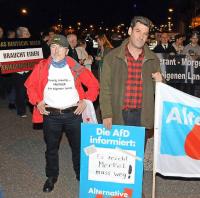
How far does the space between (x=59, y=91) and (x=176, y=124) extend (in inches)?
54.7

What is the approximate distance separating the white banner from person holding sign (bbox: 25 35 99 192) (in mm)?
980

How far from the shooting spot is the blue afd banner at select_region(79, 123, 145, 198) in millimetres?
4012

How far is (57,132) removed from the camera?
4777 millimetres

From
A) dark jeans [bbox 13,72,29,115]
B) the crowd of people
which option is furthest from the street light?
the crowd of people

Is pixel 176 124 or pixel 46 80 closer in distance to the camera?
pixel 176 124

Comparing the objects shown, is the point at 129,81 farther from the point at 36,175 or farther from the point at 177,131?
the point at 36,175

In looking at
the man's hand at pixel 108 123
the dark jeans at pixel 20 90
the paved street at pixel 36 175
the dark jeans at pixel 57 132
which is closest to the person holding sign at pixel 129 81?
the man's hand at pixel 108 123

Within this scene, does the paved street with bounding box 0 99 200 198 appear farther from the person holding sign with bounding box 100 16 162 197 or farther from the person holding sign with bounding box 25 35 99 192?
the person holding sign with bounding box 100 16 162 197

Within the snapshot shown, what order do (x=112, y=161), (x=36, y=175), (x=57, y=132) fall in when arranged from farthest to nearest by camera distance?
1. (x=36, y=175)
2. (x=57, y=132)
3. (x=112, y=161)

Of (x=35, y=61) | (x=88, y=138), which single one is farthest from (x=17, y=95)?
(x=88, y=138)

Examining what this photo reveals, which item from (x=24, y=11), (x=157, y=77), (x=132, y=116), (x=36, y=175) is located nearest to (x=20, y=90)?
(x=36, y=175)

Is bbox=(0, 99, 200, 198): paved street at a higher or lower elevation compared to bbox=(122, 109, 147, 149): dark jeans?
lower

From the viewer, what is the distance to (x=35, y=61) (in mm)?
8375

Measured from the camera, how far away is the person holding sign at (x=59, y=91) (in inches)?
177
